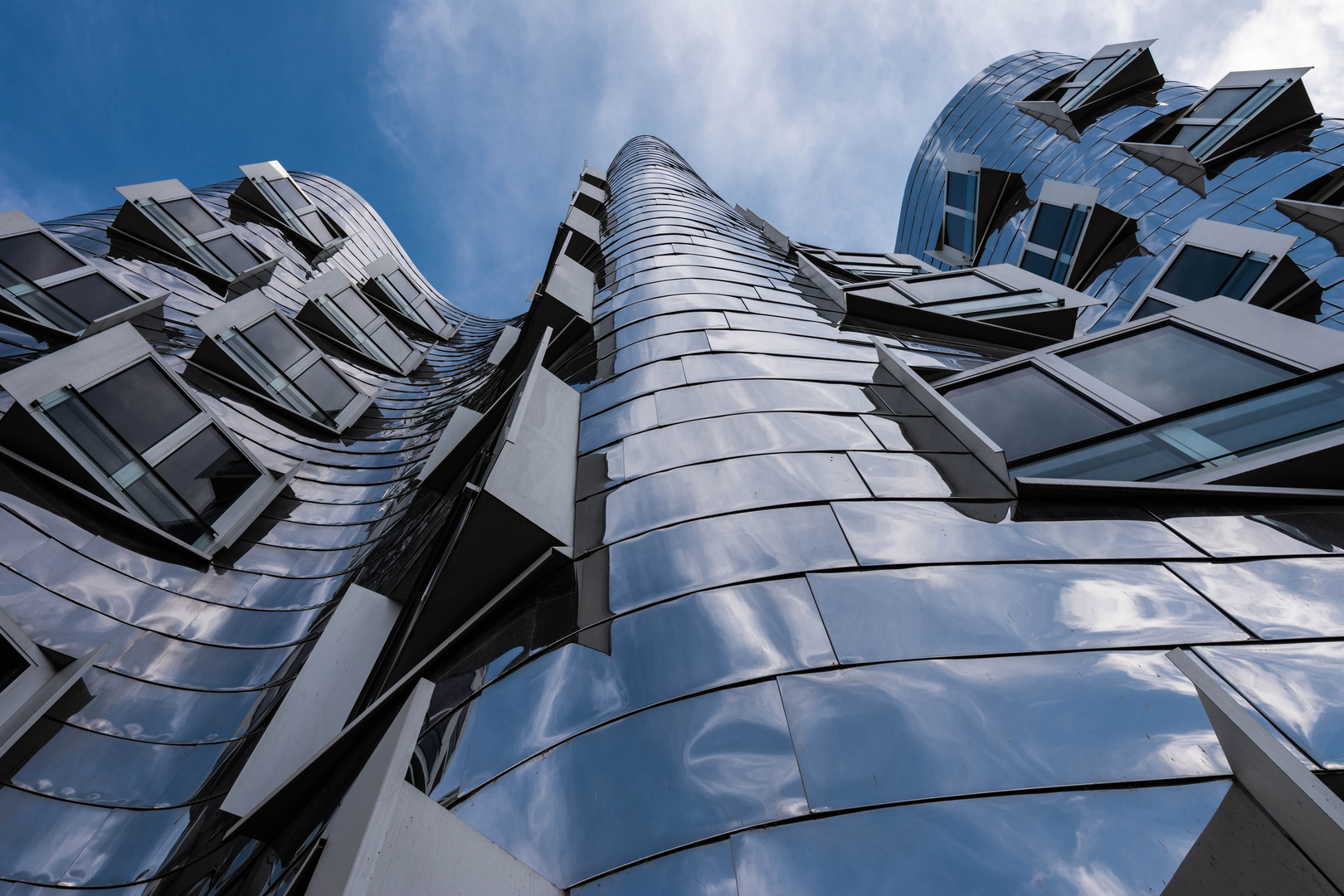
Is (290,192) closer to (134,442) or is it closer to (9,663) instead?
(134,442)

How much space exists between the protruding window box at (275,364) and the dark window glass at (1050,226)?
28035mm

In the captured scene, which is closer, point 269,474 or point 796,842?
point 796,842

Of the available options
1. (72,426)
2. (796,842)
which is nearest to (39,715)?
(72,426)

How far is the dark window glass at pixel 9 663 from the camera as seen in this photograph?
17.2 ft

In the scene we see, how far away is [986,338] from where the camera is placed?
14.1 metres

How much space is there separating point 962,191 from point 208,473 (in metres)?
39.3

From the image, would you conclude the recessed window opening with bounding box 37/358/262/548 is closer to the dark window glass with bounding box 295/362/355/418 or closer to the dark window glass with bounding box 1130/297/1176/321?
the dark window glass with bounding box 295/362/355/418

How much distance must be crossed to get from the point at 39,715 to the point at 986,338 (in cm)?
1608

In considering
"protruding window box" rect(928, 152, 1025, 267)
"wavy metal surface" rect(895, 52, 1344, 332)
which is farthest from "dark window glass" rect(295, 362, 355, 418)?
"protruding window box" rect(928, 152, 1025, 267)

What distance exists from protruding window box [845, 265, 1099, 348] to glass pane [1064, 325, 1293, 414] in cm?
520

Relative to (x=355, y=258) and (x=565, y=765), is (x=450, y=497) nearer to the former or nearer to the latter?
(x=565, y=765)

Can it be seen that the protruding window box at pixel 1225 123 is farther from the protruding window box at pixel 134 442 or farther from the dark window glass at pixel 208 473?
the protruding window box at pixel 134 442

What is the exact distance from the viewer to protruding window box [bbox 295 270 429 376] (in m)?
15.6

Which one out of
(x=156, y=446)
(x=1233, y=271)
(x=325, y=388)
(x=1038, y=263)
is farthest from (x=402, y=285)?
(x=1233, y=271)
